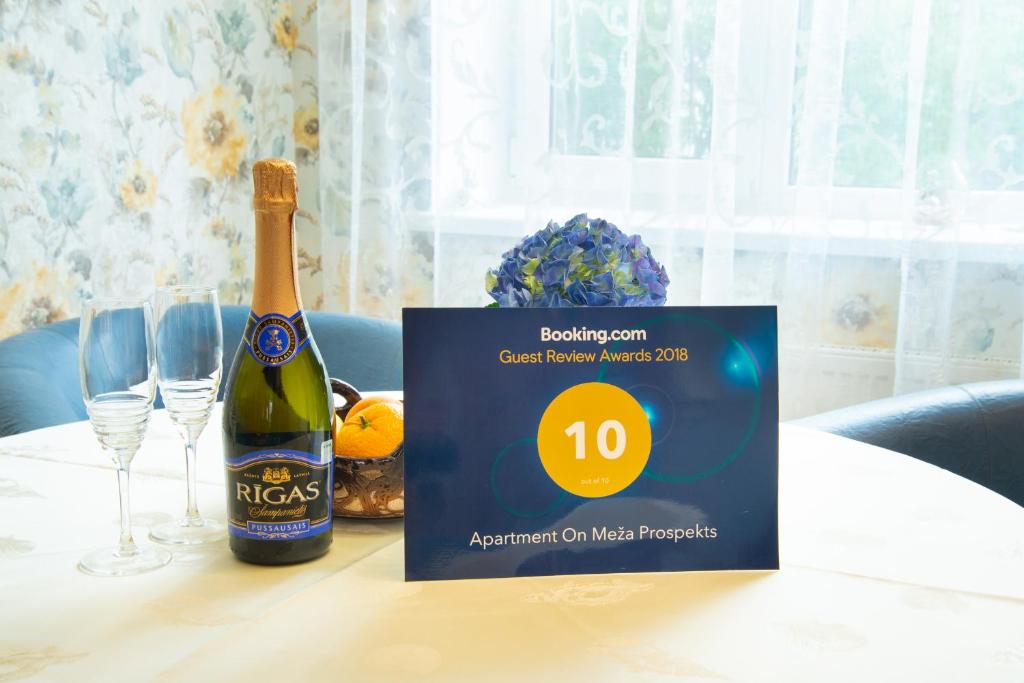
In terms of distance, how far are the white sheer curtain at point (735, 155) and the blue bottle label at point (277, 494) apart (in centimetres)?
159

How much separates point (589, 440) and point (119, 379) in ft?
1.23

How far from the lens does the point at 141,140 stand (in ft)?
7.63

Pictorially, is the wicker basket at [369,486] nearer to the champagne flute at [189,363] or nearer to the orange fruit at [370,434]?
the orange fruit at [370,434]

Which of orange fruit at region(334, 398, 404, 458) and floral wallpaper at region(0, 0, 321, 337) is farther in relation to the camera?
floral wallpaper at region(0, 0, 321, 337)

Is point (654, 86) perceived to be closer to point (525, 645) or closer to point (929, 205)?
point (929, 205)

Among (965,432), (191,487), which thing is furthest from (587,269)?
(965,432)

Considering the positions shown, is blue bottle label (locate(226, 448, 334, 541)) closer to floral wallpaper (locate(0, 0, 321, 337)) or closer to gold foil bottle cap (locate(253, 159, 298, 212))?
gold foil bottle cap (locate(253, 159, 298, 212))

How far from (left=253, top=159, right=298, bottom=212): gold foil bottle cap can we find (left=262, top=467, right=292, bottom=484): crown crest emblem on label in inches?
8.0

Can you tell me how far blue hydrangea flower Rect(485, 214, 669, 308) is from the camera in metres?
0.94

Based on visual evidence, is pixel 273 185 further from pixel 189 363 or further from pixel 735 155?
pixel 735 155

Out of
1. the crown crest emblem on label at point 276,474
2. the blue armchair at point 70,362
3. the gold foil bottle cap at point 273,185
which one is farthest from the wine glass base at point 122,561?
the blue armchair at point 70,362

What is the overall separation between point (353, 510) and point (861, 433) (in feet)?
3.13

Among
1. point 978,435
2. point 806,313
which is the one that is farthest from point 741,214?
point 978,435

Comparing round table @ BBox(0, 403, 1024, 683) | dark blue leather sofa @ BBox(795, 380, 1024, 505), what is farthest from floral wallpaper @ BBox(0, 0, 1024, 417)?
round table @ BBox(0, 403, 1024, 683)
